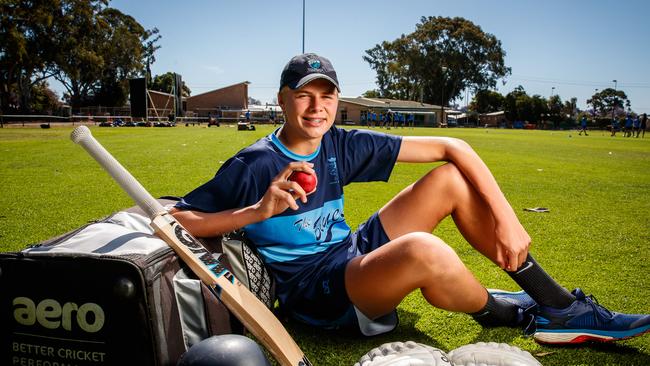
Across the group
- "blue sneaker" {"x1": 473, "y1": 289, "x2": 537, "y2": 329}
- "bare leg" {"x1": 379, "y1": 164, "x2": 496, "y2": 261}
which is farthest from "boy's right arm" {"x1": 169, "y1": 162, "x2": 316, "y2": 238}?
"blue sneaker" {"x1": 473, "y1": 289, "x2": 537, "y2": 329}

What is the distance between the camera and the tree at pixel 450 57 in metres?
72.9

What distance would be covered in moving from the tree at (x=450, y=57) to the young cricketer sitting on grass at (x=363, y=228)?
71319mm

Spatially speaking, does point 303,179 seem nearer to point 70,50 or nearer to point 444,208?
point 444,208

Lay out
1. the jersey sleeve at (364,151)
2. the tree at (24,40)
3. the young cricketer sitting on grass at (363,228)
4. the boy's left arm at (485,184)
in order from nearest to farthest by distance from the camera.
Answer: the young cricketer sitting on grass at (363,228) < the boy's left arm at (485,184) < the jersey sleeve at (364,151) < the tree at (24,40)

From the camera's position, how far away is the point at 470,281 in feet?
7.00

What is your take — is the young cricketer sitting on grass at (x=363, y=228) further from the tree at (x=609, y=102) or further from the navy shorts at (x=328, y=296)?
the tree at (x=609, y=102)

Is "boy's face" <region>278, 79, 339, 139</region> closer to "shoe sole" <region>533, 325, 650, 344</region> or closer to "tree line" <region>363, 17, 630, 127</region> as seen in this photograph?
"shoe sole" <region>533, 325, 650, 344</region>

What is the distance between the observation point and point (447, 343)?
2383 mm

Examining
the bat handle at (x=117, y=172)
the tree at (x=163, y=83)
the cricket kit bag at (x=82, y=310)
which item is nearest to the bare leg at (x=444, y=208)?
the bat handle at (x=117, y=172)

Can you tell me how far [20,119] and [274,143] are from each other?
4520 centimetres

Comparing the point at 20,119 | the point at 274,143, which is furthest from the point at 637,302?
the point at 20,119

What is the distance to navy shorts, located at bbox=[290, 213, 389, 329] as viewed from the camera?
87.2 inches

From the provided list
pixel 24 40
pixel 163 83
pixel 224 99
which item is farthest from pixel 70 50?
pixel 163 83

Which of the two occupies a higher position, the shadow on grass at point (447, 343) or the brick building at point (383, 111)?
the brick building at point (383, 111)
